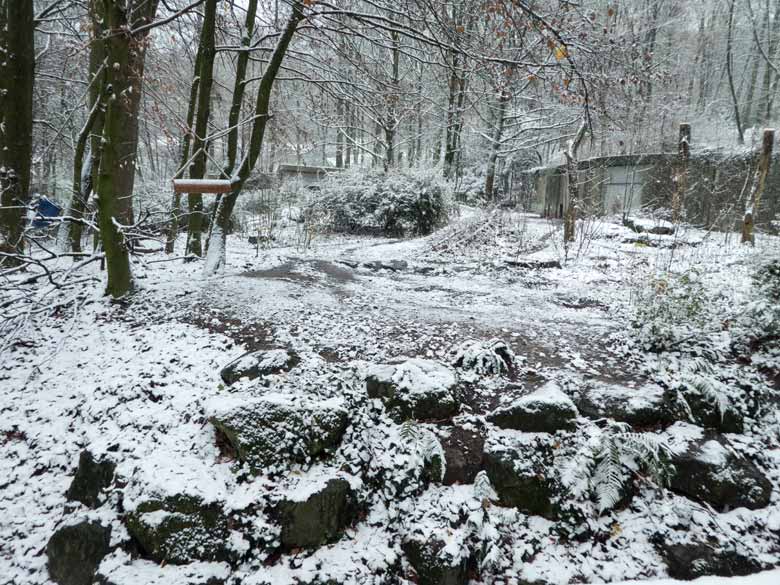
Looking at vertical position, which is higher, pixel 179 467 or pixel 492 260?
pixel 492 260

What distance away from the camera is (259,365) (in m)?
3.28

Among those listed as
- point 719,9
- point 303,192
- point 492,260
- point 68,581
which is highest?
point 719,9

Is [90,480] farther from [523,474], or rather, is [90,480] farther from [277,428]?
[523,474]

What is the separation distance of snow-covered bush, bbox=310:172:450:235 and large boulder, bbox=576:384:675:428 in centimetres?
812

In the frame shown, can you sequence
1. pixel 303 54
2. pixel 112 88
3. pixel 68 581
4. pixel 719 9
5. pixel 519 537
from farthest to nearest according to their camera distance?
pixel 719 9 → pixel 303 54 → pixel 112 88 → pixel 519 537 → pixel 68 581

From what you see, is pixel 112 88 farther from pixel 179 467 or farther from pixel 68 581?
pixel 68 581

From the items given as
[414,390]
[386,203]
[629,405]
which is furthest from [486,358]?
[386,203]

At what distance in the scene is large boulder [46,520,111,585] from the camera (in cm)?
237

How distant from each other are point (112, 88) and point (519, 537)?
4.88 meters

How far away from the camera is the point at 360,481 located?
270 centimetres

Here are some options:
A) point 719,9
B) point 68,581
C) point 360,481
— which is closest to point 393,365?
point 360,481

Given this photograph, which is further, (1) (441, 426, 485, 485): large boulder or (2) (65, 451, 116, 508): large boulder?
(1) (441, 426, 485, 485): large boulder

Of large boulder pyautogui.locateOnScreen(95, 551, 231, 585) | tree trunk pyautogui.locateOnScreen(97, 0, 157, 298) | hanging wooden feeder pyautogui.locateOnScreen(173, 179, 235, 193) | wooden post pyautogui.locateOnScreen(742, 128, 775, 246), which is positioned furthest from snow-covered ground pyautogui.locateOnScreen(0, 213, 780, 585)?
wooden post pyautogui.locateOnScreen(742, 128, 775, 246)

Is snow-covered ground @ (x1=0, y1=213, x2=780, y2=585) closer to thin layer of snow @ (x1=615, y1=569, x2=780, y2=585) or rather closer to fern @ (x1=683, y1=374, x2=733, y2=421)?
thin layer of snow @ (x1=615, y1=569, x2=780, y2=585)
